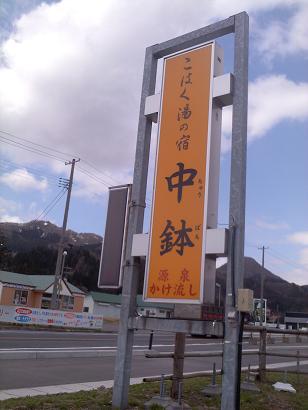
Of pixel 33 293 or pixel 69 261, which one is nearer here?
pixel 33 293

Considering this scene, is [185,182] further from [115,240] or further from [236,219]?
[115,240]

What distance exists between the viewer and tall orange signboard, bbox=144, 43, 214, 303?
7.54m

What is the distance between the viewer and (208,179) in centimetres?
765

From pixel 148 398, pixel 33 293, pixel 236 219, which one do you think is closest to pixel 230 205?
pixel 236 219

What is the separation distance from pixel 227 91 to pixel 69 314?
35991mm

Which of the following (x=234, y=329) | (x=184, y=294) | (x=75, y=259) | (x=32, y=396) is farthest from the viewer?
(x=75, y=259)

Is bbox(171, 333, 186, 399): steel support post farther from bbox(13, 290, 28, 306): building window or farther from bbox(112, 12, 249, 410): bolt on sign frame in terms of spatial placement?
bbox(13, 290, 28, 306): building window

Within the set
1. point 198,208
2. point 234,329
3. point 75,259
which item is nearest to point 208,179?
point 198,208

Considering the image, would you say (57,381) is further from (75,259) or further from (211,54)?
(75,259)

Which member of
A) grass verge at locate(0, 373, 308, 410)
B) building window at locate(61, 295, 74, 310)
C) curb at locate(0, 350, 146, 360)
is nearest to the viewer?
grass verge at locate(0, 373, 308, 410)

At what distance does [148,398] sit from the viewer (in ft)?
28.5

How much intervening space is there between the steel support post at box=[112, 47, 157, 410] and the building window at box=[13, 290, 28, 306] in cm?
4984

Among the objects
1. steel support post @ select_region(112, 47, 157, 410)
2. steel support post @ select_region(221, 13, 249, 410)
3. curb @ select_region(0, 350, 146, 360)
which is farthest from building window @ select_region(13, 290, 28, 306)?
steel support post @ select_region(221, 13, 249, 410)

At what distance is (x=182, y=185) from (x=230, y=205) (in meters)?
0.96
